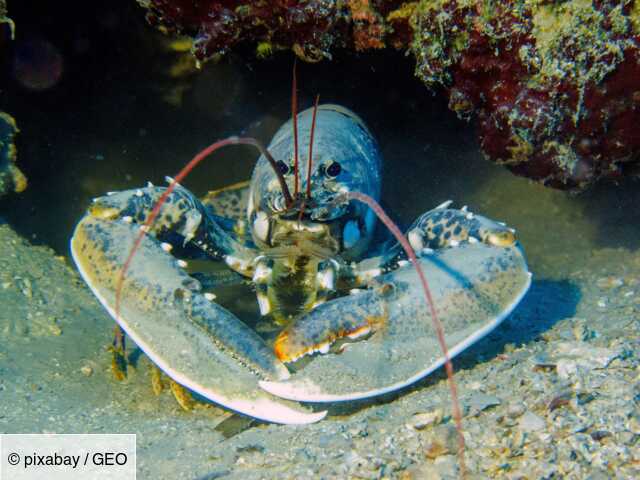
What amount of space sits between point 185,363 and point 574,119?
308 cm

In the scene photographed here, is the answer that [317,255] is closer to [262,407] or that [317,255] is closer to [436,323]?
[262,407]

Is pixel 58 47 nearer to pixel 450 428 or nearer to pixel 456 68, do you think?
pixel 456 68

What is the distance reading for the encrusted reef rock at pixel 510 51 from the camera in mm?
3176

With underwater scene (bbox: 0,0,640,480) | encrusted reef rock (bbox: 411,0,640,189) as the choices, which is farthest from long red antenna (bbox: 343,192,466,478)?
encrusted reef rock (bbox: 411,0,640,189)

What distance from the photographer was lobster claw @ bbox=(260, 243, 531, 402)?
2785 mm

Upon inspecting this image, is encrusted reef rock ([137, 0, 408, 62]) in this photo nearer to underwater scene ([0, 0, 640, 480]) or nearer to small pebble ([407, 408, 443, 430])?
underwater scene ([0, 0, 640, 480])

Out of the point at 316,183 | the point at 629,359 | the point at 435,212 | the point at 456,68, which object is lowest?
the point at 629,359

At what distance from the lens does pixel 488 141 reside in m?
4.05

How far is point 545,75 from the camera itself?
131 inches

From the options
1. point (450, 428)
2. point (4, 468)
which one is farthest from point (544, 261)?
point (4, 468)

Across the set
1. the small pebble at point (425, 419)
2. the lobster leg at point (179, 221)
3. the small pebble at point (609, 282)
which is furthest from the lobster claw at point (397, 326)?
the small pebble at point (609, 282)

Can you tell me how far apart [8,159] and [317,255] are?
10.6 ft

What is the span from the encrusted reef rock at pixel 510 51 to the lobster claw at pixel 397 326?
1.15 m

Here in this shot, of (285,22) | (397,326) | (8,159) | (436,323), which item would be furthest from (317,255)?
(8,159)
